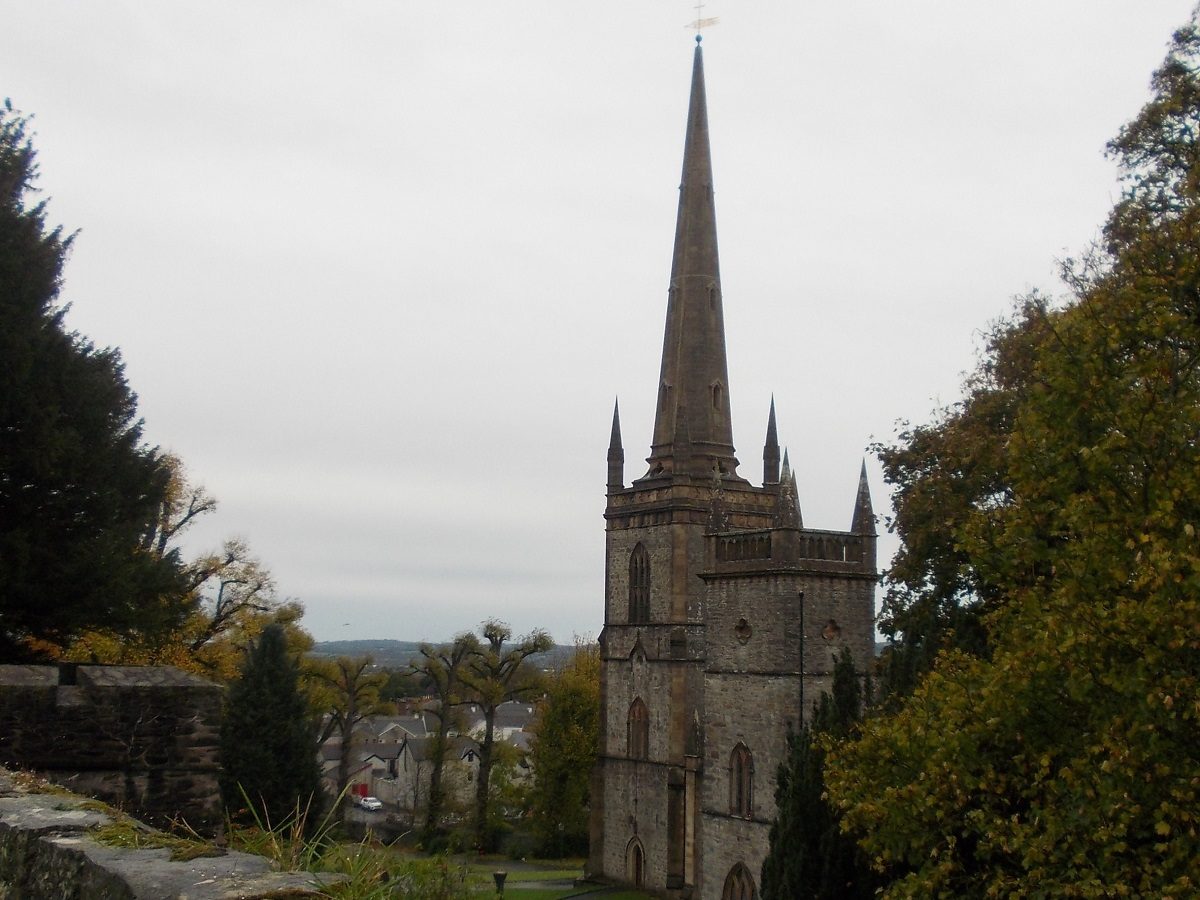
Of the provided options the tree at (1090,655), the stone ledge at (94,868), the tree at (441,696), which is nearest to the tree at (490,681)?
the tree at (441,696)

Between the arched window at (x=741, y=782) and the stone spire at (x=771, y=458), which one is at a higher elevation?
the stone spire at (x=771, y=458)

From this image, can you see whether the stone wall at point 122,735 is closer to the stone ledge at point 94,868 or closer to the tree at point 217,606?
the stone ledge at point 94,868

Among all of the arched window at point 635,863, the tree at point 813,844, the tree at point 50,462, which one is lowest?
the arched window at point 635,863

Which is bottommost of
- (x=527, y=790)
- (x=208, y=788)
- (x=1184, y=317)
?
(x=527, y=790)

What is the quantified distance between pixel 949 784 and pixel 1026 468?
365cm

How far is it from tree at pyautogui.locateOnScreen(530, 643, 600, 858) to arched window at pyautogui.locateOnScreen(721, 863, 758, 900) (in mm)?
29041

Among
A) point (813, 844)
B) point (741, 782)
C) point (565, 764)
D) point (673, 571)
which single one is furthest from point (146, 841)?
point (565, 764)

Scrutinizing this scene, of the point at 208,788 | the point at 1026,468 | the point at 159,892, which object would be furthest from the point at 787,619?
the point at 159,892

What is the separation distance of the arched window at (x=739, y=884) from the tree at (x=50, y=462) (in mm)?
14007

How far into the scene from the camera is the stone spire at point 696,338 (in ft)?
145

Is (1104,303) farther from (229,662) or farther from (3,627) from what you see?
(229,662)

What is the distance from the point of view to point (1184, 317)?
12.6 metres

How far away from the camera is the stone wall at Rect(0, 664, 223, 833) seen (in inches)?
384

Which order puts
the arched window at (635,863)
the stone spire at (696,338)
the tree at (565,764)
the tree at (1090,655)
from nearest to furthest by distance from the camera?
the tree at (1090,655) < the arched window at (635,863) < the stone spire at (696,338) < the tree at (565,764)
